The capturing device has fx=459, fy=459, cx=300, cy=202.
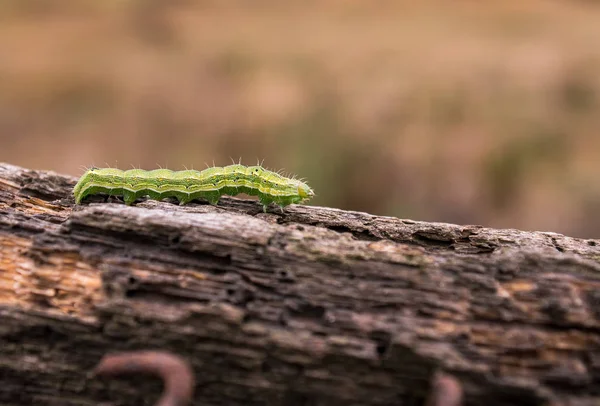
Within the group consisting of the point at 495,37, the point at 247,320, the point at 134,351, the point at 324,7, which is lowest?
the point at 134,351

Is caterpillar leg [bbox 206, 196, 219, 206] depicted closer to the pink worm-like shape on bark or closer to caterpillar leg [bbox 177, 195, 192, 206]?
caterpillar leg [bbox 177, 195, 192, 206]

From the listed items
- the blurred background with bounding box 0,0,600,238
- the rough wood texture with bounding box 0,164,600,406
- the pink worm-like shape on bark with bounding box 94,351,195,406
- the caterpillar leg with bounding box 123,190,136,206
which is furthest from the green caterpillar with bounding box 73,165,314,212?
the blurred background with bounding box 0,0,600,238

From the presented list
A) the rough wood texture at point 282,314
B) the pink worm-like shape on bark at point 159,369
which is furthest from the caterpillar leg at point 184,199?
the pink worm-like shape on bark at point 159,369

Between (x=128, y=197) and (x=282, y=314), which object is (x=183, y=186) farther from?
(x=282, y=314)

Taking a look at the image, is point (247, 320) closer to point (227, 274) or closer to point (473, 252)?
point (227, 274)

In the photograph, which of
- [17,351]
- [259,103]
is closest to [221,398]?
[17,351]

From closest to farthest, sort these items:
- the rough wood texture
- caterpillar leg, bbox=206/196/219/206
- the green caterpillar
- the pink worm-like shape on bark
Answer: the pink worm-like shape on bark → the rough wood texture → the green caterpillar → caterpillar leg, bbox=206/196/219/206

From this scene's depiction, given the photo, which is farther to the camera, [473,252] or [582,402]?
[473,252]
